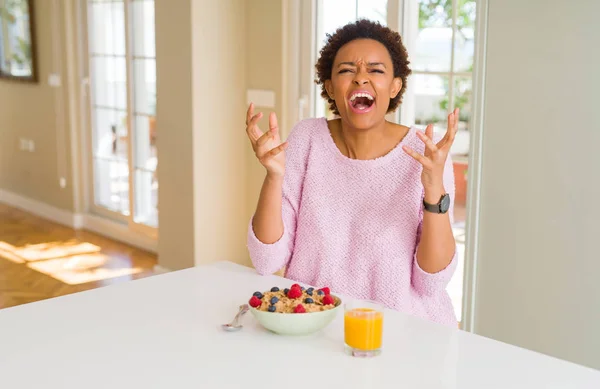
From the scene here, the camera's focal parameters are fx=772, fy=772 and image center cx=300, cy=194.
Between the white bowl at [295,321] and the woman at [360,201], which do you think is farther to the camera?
the woman at [360,201]

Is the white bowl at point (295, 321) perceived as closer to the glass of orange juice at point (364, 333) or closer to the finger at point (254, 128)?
the glass of orange juice at point (364, 333)

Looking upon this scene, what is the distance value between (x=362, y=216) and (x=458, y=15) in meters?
1.61

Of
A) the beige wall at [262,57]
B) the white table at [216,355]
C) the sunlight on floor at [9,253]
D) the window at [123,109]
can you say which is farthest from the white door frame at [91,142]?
the white table at [216,355]

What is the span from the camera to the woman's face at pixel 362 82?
80.4 inches

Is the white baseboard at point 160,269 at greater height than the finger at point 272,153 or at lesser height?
lesser

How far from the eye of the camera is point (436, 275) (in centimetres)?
191

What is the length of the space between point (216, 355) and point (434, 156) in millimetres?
667

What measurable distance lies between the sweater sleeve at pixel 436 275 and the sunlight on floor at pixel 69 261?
3073 millimetres

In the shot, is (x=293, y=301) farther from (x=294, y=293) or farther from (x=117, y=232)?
(x=117, y=232)

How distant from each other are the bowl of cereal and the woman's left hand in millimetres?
378

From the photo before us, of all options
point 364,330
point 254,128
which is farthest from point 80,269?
point 364,330

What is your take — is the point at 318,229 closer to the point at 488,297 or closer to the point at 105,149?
the point at 488,297

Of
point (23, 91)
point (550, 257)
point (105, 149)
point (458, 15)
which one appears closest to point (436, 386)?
point (550, 257)

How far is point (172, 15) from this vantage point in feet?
14.1
